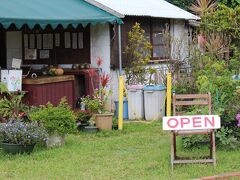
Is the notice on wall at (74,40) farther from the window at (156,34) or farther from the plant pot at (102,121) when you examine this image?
the plant pot at (102,121)

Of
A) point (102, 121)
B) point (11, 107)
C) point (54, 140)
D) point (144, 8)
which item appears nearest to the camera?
point (54, 140)

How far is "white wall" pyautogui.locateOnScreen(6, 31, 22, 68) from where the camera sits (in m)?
14.7

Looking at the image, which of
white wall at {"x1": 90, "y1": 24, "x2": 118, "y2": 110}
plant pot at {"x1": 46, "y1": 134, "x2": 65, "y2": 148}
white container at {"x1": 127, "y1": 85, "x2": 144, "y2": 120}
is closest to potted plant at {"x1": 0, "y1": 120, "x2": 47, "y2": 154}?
plant pot at {"x1": 46, "y1": 134, "x2": 65, "y2": 148}

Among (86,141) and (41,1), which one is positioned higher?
(41,1)

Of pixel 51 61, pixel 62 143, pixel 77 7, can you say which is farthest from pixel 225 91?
pixel 51 61

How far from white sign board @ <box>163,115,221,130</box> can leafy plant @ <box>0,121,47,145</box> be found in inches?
91.6

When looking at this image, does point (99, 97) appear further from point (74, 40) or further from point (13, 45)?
point (13, 45)

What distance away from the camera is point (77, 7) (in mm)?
13656

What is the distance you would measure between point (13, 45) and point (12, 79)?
3.09 metres

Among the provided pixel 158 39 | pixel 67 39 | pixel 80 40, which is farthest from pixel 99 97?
pixel 158 39

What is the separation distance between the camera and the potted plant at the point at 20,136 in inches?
366

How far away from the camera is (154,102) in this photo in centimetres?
1373

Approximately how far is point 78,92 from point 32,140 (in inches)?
218

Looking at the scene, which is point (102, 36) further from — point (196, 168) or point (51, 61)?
point (196, 168)
